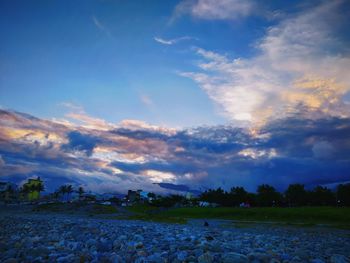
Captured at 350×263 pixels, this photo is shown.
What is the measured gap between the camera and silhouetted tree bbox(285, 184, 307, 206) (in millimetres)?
94375

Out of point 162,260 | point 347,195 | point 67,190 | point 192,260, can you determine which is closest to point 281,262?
point 192,260

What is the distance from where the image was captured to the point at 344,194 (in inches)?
3317

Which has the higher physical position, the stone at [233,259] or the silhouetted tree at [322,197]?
the silhouetted tree at [322,197]

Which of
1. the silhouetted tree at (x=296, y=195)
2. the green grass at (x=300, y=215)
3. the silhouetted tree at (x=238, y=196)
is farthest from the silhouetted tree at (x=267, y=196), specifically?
the green grass at (x=300, y=215)

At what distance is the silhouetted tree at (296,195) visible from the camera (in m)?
94.4

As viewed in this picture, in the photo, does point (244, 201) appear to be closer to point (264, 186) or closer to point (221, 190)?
point (264, 186)

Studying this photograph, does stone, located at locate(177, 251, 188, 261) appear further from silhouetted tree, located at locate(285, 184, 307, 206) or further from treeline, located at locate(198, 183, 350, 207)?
silhouetted tree, located at locate(285, 184, 307, 206)

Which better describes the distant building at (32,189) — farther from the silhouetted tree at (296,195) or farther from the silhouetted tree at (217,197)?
the silhouetted tree at (296,195)

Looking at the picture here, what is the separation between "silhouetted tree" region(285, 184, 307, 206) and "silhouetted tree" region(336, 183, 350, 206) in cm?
1034

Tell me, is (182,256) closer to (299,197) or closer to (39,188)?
(299,197)

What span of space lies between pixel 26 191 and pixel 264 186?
169031 millimetres

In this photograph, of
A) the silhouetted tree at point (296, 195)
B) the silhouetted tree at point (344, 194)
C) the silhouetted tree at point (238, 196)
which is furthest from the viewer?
the silhouetted tree at point (238, 196)

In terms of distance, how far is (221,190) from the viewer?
128 m

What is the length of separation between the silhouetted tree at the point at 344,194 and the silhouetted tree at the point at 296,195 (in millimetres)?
10342
